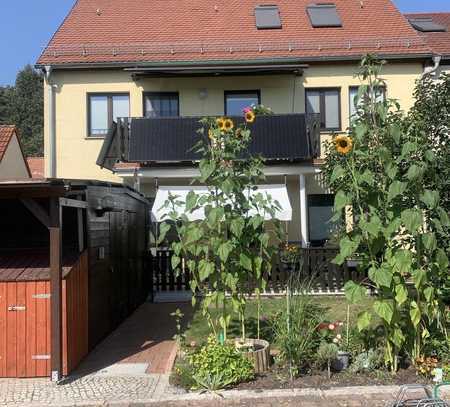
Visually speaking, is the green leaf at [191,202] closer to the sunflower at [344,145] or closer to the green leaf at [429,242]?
the sunflower at [344,145]

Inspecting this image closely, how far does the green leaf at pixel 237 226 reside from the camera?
6645mm

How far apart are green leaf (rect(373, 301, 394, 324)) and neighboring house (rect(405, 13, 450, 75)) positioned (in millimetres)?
13173

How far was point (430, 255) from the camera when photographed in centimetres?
650

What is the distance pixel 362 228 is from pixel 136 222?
7.61m

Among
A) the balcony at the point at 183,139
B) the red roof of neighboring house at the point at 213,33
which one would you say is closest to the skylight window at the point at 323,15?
the red roof of neighboring house at the point at 213,33

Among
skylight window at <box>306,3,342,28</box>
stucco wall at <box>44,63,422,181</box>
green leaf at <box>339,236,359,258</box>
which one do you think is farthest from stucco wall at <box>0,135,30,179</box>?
green leaf at <box>339,236,359,258</box>

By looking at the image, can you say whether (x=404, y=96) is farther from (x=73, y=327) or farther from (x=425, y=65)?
(x=73, y=327)

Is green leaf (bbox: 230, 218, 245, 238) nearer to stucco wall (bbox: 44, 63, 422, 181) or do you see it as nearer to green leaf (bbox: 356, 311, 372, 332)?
green leaf (bbox: 356, 311, 372, 332)

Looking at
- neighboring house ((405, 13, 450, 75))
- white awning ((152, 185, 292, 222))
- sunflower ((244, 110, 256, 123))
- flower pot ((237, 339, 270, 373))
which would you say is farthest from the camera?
neighboring house ((405, 13, 450, 75))

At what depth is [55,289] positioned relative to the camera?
265 inches

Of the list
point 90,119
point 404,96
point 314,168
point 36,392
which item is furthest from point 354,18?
point 36,392

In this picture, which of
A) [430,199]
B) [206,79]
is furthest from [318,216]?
[430,199]

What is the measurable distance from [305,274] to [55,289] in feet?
24.3

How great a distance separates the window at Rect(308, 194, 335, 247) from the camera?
1736 cm
